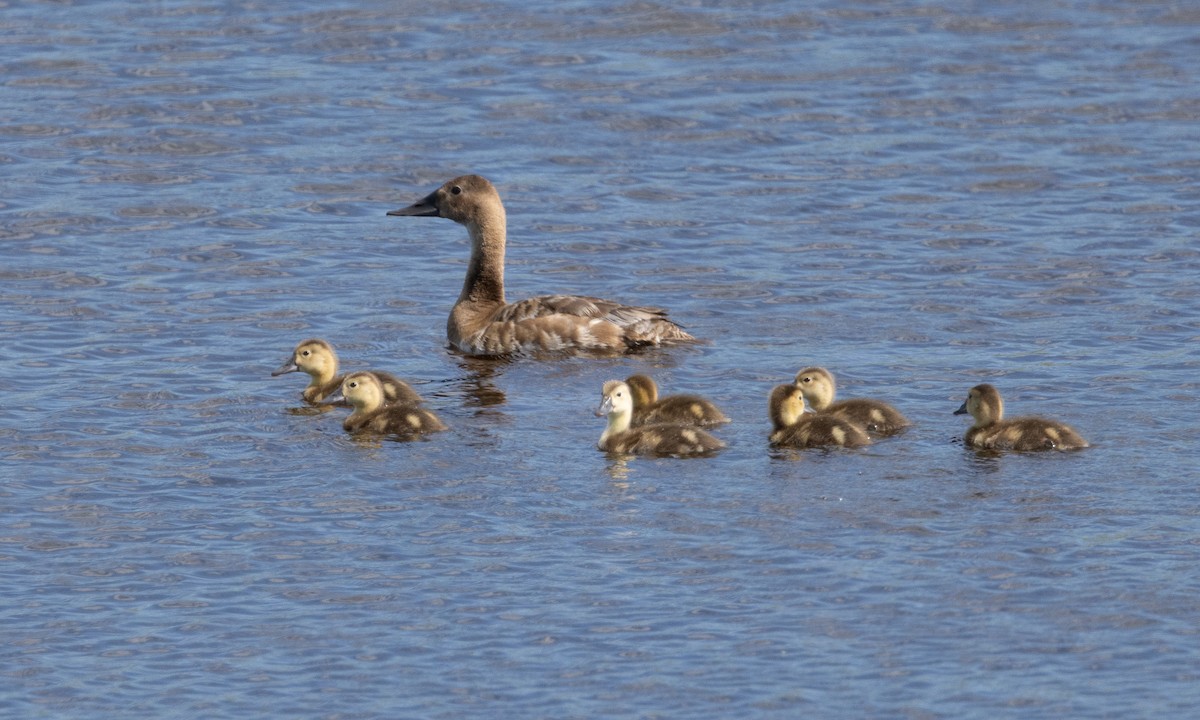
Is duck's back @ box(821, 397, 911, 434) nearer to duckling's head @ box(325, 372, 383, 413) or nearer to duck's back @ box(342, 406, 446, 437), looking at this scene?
duck's back @ box(342, 406, 446, 437)

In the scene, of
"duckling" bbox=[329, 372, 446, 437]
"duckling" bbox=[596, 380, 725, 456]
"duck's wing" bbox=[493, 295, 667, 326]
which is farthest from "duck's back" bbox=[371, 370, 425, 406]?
"duck's wing" bbox=[493, 295, 667, 326]

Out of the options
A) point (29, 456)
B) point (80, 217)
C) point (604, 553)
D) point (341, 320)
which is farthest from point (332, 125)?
point (604, 553)

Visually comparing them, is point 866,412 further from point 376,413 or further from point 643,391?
point 376,413

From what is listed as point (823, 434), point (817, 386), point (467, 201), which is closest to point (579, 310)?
point (467, 201)

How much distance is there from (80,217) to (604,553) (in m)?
8.79

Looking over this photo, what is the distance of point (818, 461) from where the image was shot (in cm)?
1233

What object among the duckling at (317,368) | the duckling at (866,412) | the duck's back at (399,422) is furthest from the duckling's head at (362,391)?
the duckling at (866,412)

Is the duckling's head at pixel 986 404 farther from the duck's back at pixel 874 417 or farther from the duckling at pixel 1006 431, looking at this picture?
the duck's back at pixel 874 417

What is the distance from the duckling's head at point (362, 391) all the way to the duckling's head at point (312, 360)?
0.73 meters

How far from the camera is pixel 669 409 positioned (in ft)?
43.3

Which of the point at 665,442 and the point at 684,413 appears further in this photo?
the point at 684,413

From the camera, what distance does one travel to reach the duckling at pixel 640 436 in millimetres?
12453

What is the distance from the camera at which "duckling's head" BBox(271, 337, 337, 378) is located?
14023 mm

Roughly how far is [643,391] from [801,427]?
1232 millimetres
